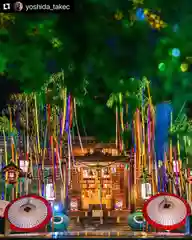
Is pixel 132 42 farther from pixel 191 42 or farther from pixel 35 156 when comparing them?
pixel 35 156

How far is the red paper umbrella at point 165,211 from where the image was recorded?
433 cm

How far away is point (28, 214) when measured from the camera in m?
4.29

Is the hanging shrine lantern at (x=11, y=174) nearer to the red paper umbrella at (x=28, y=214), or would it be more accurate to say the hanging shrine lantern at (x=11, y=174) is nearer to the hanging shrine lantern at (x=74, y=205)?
the hanging shrine lantern at (x=74, y=205)

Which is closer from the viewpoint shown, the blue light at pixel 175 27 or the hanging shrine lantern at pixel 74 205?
the blue light at pixel 175 27

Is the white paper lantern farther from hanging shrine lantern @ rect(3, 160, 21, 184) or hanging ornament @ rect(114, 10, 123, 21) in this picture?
hanging ornament @ rect(114, 10, 123, 21)

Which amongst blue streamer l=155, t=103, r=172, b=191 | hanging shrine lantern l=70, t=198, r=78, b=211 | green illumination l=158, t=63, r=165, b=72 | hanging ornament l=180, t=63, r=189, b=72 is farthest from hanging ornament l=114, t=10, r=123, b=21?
hanging shrine lantern l=70, t=198, r=78, b=211

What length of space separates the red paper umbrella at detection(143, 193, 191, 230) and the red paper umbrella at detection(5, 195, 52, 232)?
1.11 m

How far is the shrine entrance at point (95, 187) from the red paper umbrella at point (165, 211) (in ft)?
46.9

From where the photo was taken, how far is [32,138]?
16219 mm

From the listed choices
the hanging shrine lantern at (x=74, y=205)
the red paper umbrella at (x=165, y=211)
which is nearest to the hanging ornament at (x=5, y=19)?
the red paper umbrella at (x=165, y=211)

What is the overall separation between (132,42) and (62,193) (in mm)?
14476

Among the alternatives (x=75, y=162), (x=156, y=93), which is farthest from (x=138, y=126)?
(x=156, y=93)

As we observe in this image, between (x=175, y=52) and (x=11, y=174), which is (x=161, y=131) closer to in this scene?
(x=11, y=174)

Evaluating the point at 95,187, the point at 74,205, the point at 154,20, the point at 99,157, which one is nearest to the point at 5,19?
the point at 154,20
